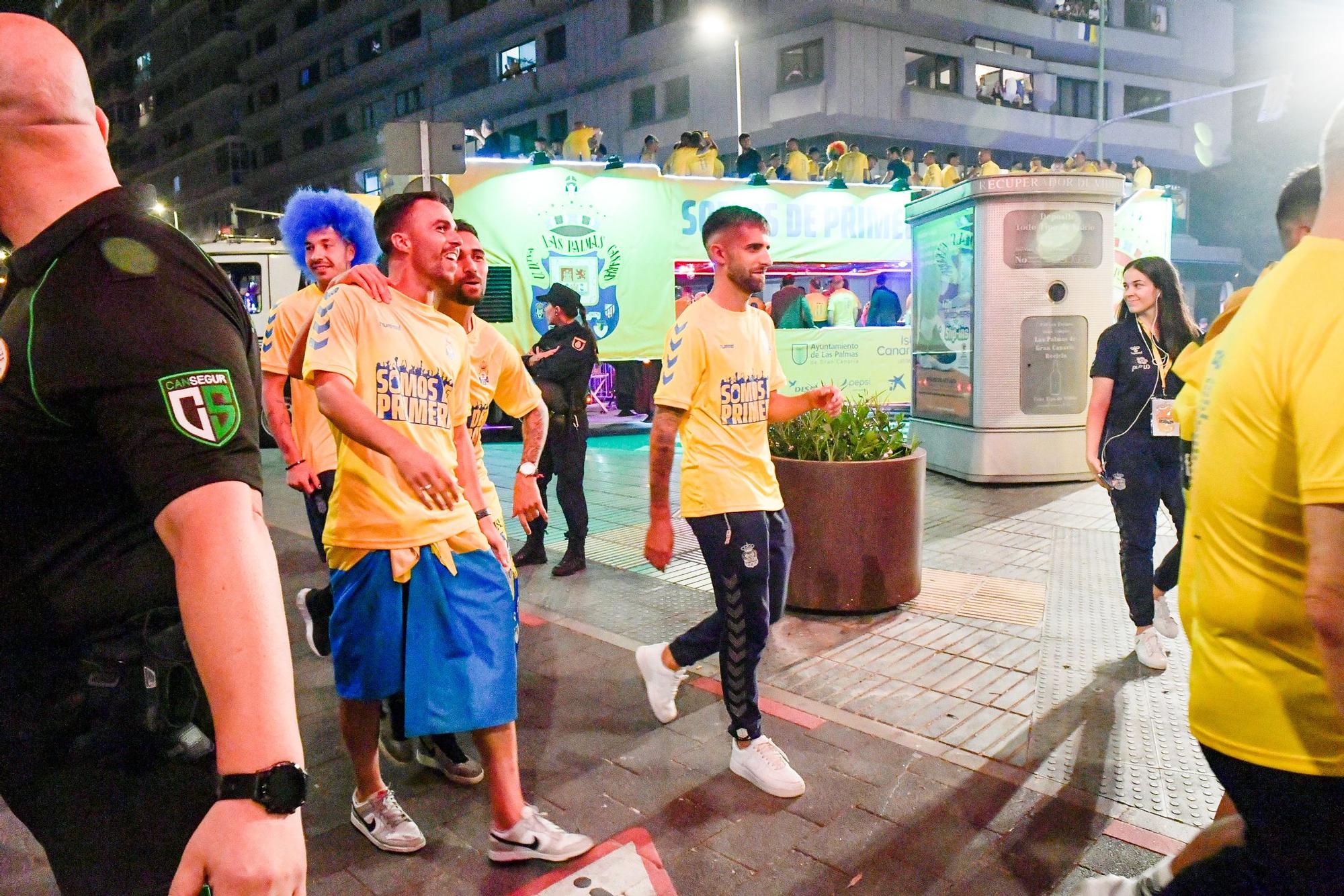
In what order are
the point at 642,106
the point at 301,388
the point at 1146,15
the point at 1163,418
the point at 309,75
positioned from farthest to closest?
the point at 309,75
the point at 1146,15
the point at 642,106
the point at 301,388
the point at 1163,418

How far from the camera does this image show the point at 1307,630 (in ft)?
5.14

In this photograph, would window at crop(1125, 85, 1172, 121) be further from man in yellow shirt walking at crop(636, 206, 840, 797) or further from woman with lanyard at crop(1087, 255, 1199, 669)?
man in yellow shirt walking at crop(636, 206, 840, 797)

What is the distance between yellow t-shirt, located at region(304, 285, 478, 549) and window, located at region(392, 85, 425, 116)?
45902mm

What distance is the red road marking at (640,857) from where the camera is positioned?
9.31 feet

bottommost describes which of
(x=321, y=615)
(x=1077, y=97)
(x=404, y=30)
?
(x=321, y=615)

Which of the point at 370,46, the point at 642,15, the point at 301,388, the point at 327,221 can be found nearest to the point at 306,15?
the point at 370,46

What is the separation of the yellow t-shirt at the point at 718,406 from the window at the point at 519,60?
37306mm

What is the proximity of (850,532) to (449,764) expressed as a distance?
267 centimetres

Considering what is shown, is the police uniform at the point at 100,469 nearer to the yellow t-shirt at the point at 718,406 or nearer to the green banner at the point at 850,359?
the yellow t-shirt at the point at 718,406

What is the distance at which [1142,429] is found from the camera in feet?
15.3

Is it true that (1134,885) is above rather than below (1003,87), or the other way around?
below

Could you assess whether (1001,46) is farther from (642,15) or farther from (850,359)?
(850,359)

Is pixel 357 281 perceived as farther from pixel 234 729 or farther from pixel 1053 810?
pixel 1053 810

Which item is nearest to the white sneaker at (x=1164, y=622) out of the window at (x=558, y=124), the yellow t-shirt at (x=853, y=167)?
the yellow t-shirt at (x=853, y=167)
